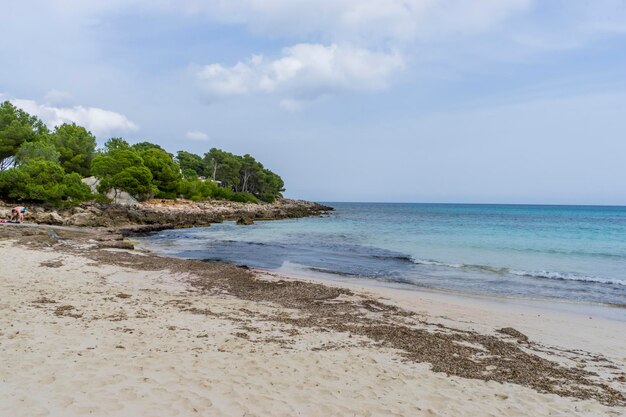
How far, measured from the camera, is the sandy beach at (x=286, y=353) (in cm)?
443

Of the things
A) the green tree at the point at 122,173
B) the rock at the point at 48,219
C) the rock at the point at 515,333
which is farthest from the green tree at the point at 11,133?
the rock at the point at 515,333

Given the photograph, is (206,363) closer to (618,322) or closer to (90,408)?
(90,408)

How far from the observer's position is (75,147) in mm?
49656

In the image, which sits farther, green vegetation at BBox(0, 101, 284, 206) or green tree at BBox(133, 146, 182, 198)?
green tree at BBox(133, 146, 182, 198)

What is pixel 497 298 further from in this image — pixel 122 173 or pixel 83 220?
pixel 122 173

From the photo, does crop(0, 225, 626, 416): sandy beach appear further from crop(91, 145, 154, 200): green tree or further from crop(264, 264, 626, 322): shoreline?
crop(91, 145, 154, 200): green tree

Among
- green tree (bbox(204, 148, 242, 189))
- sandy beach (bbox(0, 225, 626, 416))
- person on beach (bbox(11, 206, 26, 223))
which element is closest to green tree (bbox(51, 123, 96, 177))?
person on beach (bbox(11, 206, 26, 223))

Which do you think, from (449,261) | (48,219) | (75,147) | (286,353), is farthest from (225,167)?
(286,353)

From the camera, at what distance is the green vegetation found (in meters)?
33.2

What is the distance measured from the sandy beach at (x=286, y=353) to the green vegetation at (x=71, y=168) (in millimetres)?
26577

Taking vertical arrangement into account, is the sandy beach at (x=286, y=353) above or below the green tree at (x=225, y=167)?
below

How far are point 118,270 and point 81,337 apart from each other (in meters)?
7.41

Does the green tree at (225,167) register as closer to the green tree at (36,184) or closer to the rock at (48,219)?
the green tree at (36,184)

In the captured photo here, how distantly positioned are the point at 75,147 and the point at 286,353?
5238 cm
